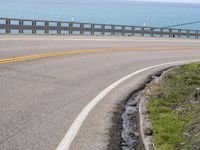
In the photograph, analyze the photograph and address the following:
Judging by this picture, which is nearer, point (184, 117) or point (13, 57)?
point (184, 117)

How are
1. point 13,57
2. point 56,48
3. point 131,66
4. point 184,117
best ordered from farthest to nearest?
point 56,48 < point 131,66 < point 13,57 < point 184,117

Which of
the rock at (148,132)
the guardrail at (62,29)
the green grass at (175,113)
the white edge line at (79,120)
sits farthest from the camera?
the guardrail at (62,29)

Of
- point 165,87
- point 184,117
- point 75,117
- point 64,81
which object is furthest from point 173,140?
point 64,81

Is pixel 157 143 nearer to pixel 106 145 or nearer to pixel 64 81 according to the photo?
pixel 106 145

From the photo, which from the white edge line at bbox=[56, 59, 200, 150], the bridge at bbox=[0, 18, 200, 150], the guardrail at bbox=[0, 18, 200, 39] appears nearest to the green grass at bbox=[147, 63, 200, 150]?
the bridge at bbox=[0, 18, 200, 150]

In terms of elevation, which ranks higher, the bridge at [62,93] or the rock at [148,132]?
the bridge at [62,93]

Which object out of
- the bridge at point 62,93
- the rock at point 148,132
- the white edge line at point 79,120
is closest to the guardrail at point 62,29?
the bridge at point 62,93

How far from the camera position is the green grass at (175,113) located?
8.05 meters

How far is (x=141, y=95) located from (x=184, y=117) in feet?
11.1

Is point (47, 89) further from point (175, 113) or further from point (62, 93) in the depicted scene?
point (175, 113)

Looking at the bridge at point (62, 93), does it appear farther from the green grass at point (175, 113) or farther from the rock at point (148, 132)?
the green grass at point (175, 113)

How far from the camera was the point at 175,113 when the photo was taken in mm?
10250

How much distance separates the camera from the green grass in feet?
26.4

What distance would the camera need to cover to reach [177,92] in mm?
12492
